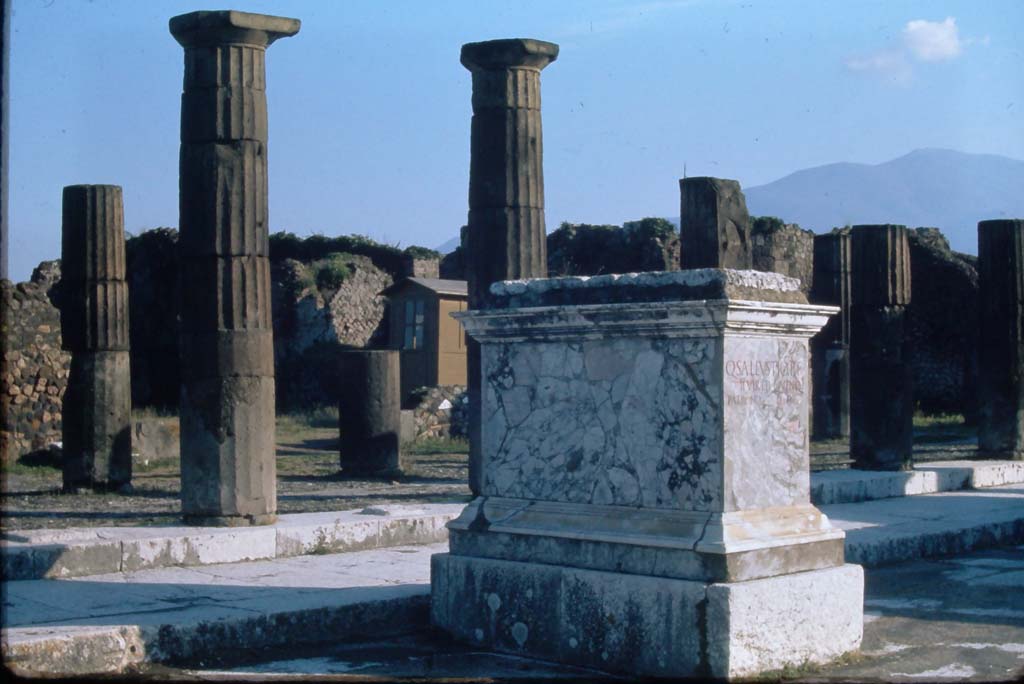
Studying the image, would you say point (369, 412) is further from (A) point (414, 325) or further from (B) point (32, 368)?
(A) point (414, 325)

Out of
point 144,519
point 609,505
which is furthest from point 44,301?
point 609,505

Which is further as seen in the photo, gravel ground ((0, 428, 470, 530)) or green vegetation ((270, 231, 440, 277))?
green vegetation ((270, 231, 440, 277))

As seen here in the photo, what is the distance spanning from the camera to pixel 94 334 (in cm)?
1260

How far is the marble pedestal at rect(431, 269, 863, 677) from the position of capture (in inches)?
217

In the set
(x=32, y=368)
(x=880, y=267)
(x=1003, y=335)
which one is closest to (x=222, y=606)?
(x=880, y=267)

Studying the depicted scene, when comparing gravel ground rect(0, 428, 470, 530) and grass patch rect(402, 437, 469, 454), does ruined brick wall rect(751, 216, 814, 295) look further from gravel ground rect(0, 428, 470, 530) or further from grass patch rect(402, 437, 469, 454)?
gravel ground rect(0, 428, 470, 530)

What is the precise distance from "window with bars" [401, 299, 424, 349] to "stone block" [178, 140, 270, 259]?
15340 mm

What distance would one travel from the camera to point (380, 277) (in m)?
27.7

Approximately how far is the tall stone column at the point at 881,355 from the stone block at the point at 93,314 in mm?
7349

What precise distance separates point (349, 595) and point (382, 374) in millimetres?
8364

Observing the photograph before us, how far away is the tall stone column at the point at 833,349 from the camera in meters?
19.2

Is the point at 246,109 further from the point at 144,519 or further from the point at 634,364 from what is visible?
the point at 634,364

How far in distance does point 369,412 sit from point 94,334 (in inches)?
135

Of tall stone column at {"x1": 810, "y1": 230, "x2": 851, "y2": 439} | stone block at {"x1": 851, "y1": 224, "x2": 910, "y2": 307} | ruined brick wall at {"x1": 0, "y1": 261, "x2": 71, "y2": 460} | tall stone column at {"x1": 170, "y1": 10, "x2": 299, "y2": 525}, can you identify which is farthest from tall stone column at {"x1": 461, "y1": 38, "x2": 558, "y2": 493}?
tall stone column at {"x1": 810, "y1": 230, "x2": 851, "y2": 439}
